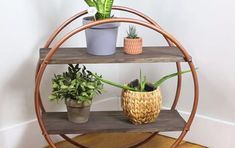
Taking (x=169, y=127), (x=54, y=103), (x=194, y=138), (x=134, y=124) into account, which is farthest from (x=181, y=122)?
(x=54, y=103)

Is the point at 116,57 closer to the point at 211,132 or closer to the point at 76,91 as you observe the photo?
the point at 76,91

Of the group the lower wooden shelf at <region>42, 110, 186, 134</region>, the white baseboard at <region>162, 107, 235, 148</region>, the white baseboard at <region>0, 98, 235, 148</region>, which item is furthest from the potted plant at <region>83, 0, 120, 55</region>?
the white baseboard at <region>162, 107, 235, 148</region>

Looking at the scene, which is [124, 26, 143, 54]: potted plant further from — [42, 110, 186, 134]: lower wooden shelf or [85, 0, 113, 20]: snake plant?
[42, 110, 186, 134]: lower wooden shelf

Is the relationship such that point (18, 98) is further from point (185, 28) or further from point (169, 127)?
point (185, 28)

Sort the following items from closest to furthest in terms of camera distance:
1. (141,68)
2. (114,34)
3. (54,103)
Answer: (114,34), (54,103), (141,68)

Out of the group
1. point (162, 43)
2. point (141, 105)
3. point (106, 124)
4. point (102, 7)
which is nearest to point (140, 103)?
point (141, 105)

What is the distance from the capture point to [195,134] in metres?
1.80

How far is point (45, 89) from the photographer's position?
1732 millimetres

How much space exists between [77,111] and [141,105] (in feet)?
0.87

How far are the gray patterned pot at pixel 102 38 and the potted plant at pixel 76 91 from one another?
0.42 ft

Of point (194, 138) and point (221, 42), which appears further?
point (194, 138)

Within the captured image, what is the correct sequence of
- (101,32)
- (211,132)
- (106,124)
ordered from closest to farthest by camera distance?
(101,32) → (106,124) → (211,132)

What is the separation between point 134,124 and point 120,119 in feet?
0.28

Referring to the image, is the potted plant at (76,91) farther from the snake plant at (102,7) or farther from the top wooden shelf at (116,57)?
the snake plant at (102,7)
